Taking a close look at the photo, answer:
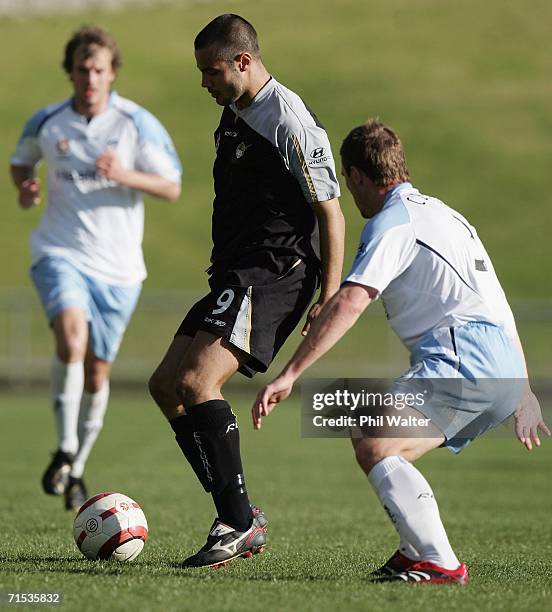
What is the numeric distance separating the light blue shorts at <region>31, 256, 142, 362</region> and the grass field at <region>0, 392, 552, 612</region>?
1.25 meters

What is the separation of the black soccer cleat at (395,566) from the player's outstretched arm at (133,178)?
3670mm

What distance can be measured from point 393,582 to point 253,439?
37.2 ft

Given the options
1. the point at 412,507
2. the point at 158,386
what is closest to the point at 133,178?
the point at 158,386

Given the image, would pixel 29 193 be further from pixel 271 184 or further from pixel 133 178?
pixel 271 184

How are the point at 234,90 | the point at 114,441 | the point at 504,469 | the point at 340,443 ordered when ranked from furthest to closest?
1. the point at 340,443
2. the point at 114,441
3. the point at 504,469
4. the point at 234,90

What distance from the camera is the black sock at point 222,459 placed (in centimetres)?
557

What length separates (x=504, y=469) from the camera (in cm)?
1313

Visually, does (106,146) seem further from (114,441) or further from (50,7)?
(50,7)

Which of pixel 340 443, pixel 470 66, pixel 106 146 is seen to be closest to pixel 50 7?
pixel 470 66

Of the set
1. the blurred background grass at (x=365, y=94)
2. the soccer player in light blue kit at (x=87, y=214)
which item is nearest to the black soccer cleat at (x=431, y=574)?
the soccer player in light blue kit at (x=87, y=214)

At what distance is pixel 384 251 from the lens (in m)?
4.81

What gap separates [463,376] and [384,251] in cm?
61

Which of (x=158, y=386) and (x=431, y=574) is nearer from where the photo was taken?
(x=431, y=574)

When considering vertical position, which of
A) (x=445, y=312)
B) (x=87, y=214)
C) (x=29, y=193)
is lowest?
(x=445, y=312)
